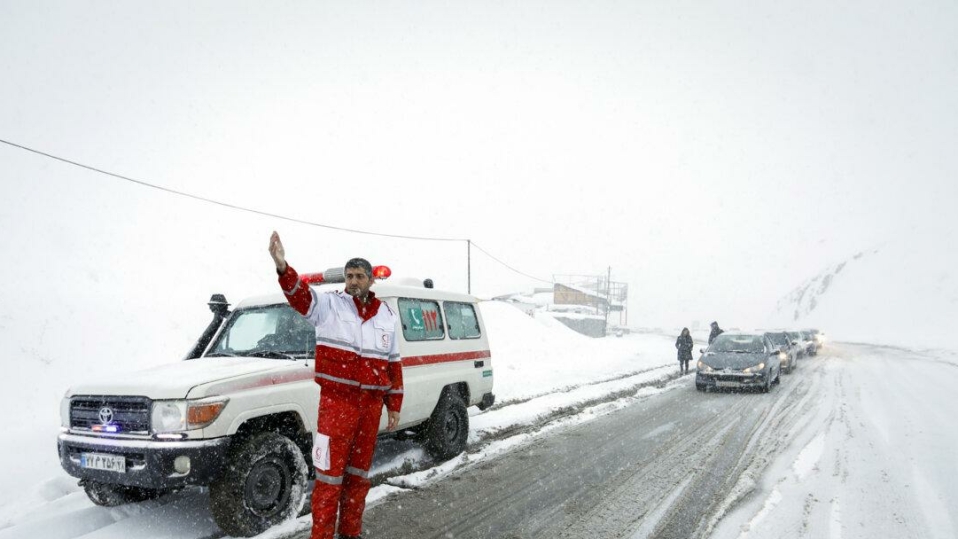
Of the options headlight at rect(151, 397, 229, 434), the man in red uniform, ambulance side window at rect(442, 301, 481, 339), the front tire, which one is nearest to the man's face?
the man in red uniform

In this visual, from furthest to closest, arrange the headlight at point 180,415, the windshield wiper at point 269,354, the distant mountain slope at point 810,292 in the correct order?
Result: the distant mountain slope at point 810,292, the windshield wiper at point 269,354, the headlight at point 180,415

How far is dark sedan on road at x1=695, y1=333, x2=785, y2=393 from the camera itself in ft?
42.3

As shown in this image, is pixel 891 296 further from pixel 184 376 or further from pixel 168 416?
pixel 168 416

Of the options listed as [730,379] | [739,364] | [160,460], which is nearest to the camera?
[160,460]

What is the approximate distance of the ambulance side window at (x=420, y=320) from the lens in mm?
6059

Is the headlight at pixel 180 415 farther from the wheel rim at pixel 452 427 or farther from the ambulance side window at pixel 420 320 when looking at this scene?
the wheel rim at pixel 452 427

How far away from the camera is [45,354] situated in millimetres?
12188

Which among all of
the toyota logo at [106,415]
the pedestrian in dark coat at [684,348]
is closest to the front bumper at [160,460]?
the toyota logo at [106,415]

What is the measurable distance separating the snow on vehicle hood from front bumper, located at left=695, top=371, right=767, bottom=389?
11.2 m

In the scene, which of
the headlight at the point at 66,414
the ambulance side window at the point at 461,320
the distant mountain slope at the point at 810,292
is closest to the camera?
the headlight at the point at 66,414

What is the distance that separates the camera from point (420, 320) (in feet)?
20.8

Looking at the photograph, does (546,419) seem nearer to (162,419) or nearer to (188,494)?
(188,494)

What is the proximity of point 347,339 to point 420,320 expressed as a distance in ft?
8.78

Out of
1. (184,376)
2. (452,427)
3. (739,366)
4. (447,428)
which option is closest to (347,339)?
(184,376)
